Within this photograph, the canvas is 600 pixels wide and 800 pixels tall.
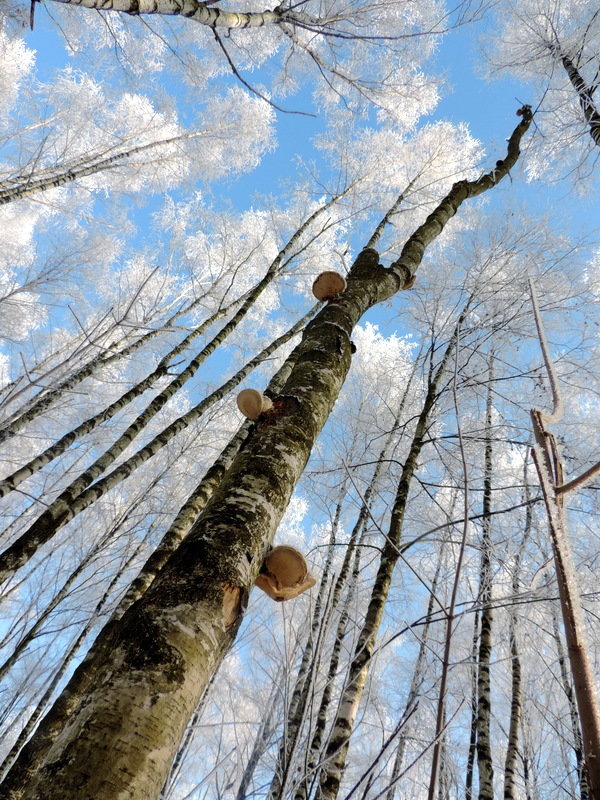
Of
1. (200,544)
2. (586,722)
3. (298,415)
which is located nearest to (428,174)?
(298,415)

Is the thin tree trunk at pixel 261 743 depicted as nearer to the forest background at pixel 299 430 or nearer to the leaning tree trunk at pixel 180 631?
the forest background at pixel 299 430

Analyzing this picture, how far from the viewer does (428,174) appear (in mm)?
9547

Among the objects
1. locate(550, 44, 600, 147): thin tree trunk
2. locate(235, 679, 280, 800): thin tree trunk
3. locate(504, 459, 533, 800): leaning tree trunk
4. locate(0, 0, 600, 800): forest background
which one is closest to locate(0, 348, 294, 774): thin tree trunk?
locate(0, 0, 600, 800): forest background

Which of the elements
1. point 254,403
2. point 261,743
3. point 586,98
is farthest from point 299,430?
point 261,743

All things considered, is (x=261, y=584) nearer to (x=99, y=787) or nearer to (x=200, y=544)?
(x=200, y=544)

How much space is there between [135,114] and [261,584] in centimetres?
1267

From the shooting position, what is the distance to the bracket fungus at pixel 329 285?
260 cm

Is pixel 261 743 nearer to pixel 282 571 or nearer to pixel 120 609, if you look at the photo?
pixel 120 609

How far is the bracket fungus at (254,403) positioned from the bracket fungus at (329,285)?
98 centimetres

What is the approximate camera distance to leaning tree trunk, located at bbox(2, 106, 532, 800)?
0.86 m

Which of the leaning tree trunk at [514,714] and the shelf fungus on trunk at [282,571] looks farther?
the leaning tree trunk at [514,714]

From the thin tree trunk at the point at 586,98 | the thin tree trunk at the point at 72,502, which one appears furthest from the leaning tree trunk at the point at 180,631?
the thin tree trunk at the point at 586,98

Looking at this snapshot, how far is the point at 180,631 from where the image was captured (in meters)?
1.09

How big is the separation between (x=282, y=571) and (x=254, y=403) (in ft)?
2.06
